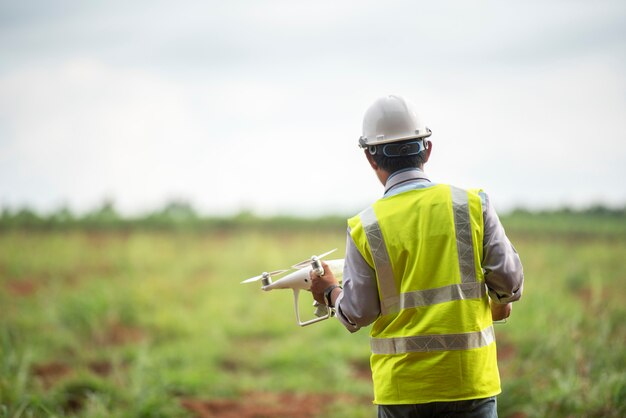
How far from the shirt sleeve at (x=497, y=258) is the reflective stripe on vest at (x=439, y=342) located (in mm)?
202

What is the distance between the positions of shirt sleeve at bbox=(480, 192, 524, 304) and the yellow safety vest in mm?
32

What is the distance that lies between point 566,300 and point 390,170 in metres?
9.36

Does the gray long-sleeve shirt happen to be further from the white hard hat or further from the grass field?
the grass field

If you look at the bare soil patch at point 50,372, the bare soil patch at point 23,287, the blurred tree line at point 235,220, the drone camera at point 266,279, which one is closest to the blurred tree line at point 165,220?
the blurred tree line at point 235,220

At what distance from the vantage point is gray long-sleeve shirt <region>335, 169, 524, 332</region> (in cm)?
282

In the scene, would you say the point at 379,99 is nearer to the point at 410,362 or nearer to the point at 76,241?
the point at 410,362

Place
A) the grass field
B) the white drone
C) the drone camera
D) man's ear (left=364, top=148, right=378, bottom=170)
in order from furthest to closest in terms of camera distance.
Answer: the grass field < the drone camera < the white drone < man's ear (left=364, top=148, right=378, bottom=170)

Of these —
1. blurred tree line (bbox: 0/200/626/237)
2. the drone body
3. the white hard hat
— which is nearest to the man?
the white hard hat

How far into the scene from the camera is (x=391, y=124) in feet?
10.0

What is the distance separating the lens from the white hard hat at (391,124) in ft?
10.0

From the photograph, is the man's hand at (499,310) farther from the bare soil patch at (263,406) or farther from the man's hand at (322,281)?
the bare soil patch at (263,406)

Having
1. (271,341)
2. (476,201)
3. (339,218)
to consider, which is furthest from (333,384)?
(339,218)

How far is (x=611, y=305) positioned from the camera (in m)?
10.3

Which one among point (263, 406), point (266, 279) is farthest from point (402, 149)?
point (263, 406)
